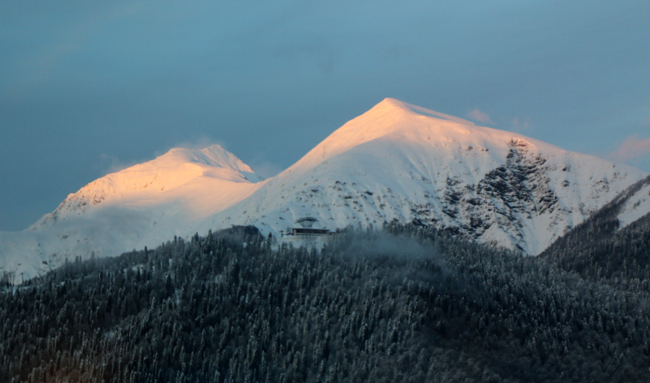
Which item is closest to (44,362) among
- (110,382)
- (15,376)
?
(15,376)

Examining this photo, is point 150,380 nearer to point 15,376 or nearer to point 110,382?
point 110,382

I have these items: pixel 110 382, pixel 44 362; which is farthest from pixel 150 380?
pixel 44 362

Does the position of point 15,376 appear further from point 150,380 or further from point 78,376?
point 150,380

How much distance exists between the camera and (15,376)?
642 feet

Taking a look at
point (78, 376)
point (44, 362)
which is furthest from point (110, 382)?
point (44, 362)

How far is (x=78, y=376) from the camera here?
645 ft

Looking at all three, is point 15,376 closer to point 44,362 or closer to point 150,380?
point 44,362

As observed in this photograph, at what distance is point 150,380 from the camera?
200 m

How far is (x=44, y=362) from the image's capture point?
7869 inches

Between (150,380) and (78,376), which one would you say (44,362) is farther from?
(150,380)

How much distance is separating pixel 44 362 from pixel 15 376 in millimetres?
8686

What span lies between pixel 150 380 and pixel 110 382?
38.5ft

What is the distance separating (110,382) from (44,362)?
22.2 metres
